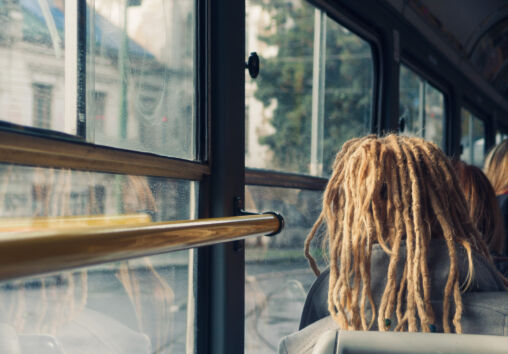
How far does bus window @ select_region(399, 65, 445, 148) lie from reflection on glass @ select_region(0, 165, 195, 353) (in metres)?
2.09

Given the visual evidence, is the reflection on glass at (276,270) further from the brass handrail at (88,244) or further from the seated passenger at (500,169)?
the seated passenger at (500,169)

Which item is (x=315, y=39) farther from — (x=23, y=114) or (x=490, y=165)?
(x=23, y=114)

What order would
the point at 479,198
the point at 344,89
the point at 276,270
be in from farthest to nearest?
the point at 344,89, the point at 479,198, the point at 276,270

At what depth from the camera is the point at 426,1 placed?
3.29m

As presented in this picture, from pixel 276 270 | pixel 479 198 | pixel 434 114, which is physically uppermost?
pixel 434 114

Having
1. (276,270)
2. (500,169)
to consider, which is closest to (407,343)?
(276,270)

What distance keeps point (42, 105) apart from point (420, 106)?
329 centimetres

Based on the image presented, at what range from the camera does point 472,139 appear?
18.8 feet

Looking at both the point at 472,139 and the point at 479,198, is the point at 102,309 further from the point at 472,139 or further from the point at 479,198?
the point at 472,139

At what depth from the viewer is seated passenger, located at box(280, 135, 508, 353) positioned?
1160mm

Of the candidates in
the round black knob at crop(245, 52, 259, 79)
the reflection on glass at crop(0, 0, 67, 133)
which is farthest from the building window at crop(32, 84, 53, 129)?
the round black knob at crop(245, 52, 259, 79)

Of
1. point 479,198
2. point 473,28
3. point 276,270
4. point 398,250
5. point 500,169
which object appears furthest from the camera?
point 473,28

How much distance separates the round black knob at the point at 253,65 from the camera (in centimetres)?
164

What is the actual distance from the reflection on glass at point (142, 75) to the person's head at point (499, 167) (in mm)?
1980
